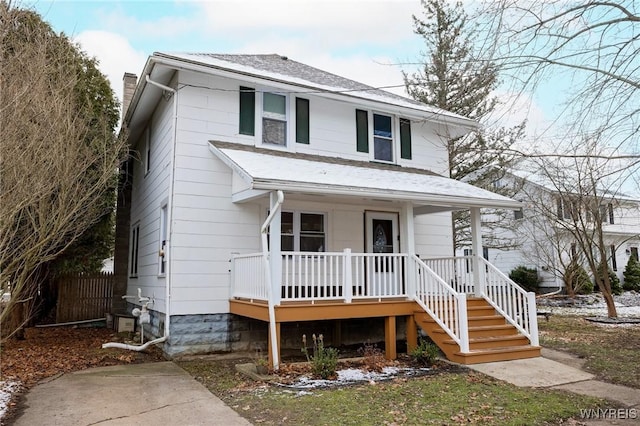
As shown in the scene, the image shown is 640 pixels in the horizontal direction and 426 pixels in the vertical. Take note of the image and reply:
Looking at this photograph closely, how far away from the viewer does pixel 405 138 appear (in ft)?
39.9

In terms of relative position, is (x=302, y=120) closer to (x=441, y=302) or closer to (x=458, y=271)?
(x=458, y=271)

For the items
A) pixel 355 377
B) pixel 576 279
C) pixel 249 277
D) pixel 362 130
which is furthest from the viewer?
pixel 576 279

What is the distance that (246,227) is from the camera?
31.7ft

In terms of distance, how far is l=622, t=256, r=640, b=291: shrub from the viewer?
86.9ft

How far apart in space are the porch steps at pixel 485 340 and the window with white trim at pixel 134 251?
831 cm

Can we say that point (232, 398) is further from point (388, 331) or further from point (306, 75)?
point (306, 75)

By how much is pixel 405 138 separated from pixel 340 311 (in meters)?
5.68

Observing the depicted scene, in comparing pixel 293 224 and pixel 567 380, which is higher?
pixel 293 224

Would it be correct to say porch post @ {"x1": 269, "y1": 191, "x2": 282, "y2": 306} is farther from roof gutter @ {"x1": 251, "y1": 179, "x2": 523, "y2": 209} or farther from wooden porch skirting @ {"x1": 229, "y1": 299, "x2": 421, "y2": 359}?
roof gutter @ {"x1": 251, "y1": 179, "x2": 523, "y2": 209}

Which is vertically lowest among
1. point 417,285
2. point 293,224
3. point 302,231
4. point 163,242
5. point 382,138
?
point 417,285

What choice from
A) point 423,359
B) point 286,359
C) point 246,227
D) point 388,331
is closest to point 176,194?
point 246,227

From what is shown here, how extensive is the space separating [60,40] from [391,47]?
24.8ft

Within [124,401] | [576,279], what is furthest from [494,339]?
[576,279]

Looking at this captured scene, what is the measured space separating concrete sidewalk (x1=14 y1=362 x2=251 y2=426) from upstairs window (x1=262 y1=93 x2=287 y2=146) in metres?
5.24
